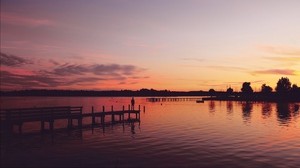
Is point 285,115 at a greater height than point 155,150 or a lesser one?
greater

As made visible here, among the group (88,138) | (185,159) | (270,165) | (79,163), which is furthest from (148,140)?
(270,165)

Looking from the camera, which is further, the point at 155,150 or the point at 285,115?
the point at 285,115

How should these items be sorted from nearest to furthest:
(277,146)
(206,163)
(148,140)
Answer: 1. (206,163)
2. (277,146)
3. (148,140)

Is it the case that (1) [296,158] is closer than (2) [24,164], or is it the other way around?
(2) [24,164]

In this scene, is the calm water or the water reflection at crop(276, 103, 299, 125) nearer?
the calm water

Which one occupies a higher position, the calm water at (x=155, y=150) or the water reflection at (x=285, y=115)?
the water reflection at (x=285, y=115)

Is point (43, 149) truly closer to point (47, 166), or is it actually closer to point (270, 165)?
point (47, 166)

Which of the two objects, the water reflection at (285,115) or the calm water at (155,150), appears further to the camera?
the water reflection at (285,115)

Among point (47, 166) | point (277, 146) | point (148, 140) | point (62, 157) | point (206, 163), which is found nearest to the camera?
point (47, 166)

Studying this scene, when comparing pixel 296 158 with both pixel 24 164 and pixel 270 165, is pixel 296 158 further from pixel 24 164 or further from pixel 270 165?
pixel 24 164

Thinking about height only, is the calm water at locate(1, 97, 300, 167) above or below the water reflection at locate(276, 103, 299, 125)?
below

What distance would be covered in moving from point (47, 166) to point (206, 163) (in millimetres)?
11008

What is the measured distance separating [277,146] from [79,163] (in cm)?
1863

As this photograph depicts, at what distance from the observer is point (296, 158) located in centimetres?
2334
